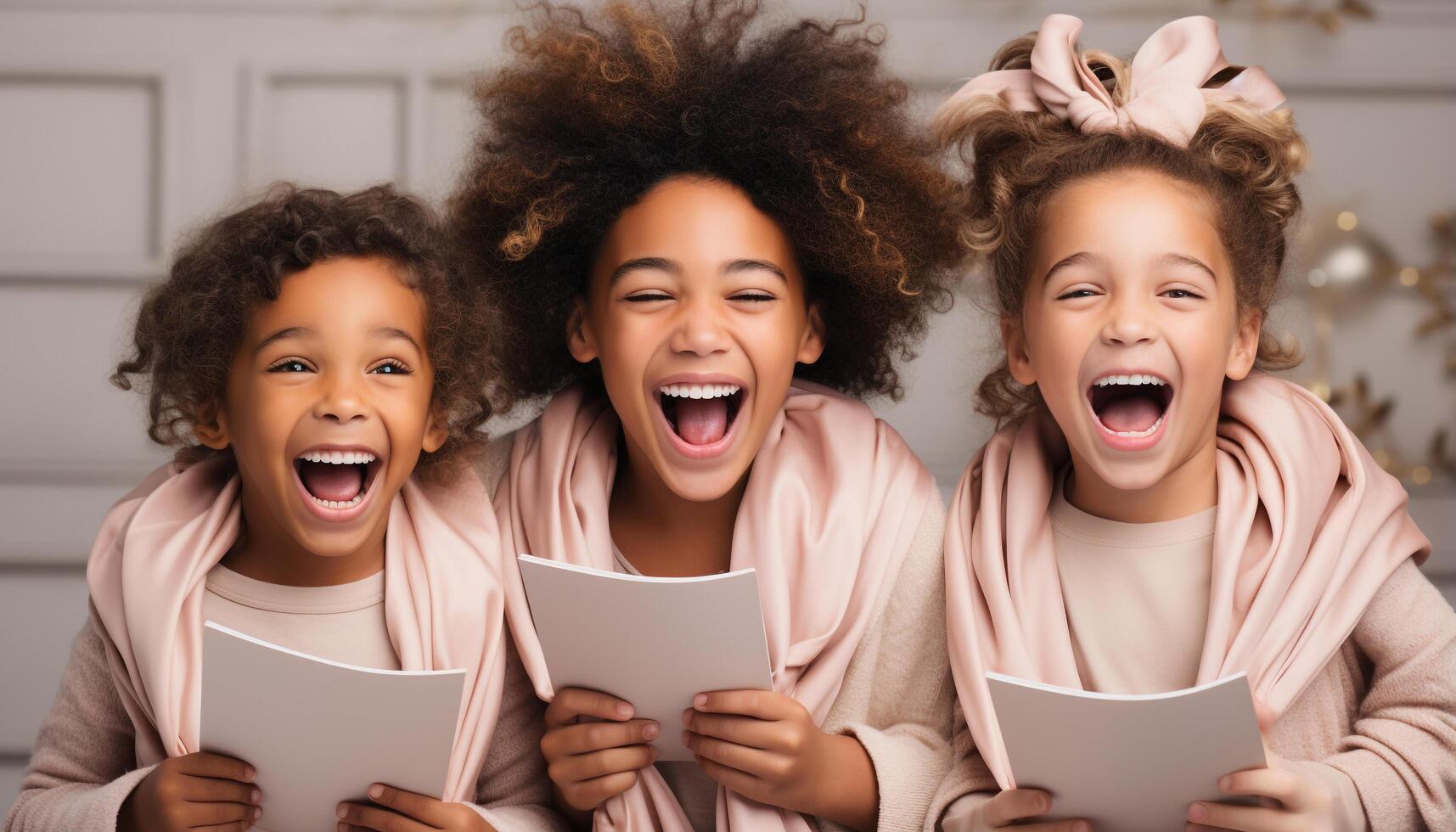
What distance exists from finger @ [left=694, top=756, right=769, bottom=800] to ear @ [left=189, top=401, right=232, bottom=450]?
751mm

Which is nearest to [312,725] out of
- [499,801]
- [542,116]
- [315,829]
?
[315,829]

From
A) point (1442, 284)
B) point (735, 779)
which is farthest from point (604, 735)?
point (1442, 284)

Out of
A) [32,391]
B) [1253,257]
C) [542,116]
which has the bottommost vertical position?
[32,391]

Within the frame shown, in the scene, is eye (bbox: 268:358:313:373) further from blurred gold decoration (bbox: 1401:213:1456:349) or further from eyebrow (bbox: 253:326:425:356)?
blurred gold decoration (bbox: 1401:213:1456:349)

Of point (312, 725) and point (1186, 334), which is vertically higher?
point (1186, 334)

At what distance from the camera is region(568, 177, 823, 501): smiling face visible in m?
1.86

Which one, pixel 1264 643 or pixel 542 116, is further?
pixel 542 116

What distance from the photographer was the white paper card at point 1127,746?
1.47 meters

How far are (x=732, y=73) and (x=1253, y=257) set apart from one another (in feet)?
2.47

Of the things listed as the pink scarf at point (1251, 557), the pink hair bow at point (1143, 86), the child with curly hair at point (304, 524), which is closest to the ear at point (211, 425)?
the child with curly hair at point (304, 524)

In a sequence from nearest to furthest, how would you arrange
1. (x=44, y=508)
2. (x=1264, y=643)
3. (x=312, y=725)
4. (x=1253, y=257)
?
(x=312, y=725) < (x=1264, y=643) < (x=1253, y=257) < (x=44, y=508)

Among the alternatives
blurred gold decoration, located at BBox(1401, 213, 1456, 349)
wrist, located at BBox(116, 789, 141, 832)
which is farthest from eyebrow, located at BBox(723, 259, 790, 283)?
blurred gold decoration, located at BBox(1401, 213, 1456, 349)

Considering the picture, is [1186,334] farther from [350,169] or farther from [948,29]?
[350,169]

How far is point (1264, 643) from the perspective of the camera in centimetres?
170
